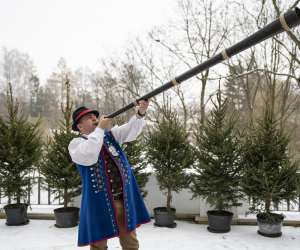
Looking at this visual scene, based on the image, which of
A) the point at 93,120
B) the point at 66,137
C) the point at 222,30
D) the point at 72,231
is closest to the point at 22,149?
the point at 66,137

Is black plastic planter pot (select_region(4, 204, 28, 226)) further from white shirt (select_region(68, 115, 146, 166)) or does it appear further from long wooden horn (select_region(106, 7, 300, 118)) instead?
long wooden horn (select_region(106, 7, 300, 118))

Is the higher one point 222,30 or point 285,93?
point 222,30

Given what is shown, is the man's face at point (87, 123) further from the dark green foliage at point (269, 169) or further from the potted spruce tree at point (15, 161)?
the potted spruce tree at point (15, 161)

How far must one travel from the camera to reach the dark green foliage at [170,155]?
4.95 m

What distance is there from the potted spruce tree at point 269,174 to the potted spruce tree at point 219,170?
0.24 m

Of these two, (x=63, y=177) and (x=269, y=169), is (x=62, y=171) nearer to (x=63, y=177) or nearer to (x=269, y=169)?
(x=63, y=177)

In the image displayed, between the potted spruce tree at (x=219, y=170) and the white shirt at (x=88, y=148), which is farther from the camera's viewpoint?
the potted spruce tree at (x=219, y=170)

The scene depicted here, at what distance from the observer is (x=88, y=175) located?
240cm

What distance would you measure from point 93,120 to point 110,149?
1.18 ft

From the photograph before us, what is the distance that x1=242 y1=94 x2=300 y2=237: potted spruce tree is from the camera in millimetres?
4246

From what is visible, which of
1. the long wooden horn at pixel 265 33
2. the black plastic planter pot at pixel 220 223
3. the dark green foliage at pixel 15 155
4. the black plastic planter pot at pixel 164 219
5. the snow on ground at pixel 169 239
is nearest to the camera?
the long wooden horn at pixel 265 33

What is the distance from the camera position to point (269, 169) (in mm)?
4469

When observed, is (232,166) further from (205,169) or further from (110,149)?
(110,149)

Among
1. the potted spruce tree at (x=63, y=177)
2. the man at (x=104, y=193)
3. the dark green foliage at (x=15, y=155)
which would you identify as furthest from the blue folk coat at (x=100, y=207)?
the dark green foliage at (x=15, y=155)
